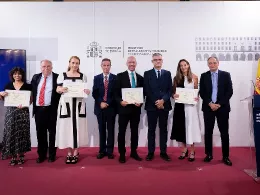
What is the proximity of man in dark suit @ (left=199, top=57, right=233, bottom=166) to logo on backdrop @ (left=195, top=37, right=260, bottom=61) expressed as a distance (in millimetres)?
1286

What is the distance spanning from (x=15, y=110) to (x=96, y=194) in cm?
190

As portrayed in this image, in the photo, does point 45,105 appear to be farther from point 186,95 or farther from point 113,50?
point 186,95

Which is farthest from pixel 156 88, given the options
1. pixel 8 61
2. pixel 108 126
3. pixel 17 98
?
pixel 8 61

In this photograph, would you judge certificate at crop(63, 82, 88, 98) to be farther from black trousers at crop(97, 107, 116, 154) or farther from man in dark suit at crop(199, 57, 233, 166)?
man in dark suit at crop(199, 57, 233, 166)

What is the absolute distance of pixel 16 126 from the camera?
149 inches

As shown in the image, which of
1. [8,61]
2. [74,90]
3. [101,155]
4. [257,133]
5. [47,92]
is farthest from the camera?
[8,61]

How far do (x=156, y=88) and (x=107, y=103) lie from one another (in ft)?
2.68

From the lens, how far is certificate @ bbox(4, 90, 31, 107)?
3.75 m

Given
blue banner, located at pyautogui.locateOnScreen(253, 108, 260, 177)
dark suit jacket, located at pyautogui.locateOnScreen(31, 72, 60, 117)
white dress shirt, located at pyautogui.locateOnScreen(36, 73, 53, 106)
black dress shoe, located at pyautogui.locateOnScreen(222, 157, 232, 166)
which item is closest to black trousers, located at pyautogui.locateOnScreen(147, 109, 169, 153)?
black dress shoe, located at pyautogui.locateOnScreen(222, 157, 232, 166)

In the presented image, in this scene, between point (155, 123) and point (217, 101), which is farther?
point (155, 123)

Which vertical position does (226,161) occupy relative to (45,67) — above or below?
below

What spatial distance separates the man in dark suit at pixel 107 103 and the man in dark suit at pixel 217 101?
4.72 ft

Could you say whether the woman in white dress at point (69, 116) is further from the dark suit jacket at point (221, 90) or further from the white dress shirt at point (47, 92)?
the dark suit jacket at point (221, 90)

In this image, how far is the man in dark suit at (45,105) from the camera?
3.85 metres
